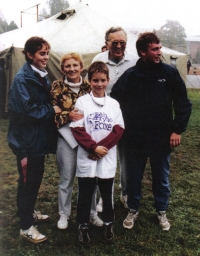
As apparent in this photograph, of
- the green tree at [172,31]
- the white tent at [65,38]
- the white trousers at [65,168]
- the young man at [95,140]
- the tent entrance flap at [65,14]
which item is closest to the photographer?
the young man at [95,140]

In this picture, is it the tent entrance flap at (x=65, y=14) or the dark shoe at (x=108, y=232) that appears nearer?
the dark shoe at (x=108, y=232)

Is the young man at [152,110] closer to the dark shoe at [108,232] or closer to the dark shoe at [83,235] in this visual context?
the dark shoe at [108,232]

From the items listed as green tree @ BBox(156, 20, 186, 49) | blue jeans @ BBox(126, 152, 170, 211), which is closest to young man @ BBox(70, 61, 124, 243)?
blue jeans @ BBox(126, 152, 170, 211)

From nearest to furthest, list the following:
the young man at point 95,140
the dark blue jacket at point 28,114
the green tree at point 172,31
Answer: the dark blue jacket at point 28,114 < the young man at point 95,140 < the green tree at point 172,31

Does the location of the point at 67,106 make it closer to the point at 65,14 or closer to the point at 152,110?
the point at 152,110

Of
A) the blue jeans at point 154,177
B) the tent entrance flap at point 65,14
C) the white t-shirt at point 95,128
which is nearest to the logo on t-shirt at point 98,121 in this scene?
the white t-shirt at point 95,128

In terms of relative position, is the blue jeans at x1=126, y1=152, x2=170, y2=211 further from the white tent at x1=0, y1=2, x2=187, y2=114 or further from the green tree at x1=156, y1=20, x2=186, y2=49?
the green tree at x1=156, y1=20, x2=186, y2=49

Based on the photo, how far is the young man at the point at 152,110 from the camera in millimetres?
2715

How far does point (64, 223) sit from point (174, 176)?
6.65ft

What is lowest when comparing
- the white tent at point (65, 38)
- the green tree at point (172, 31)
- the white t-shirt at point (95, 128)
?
the white t-shirt at point (95, 128)

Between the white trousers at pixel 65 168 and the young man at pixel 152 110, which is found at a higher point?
the young man at pixel 152 110

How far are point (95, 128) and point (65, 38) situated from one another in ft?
21.9

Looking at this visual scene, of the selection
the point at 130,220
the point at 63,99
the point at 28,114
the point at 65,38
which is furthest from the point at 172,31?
the point at 28,114

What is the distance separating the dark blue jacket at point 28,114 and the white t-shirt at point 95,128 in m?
0.25
